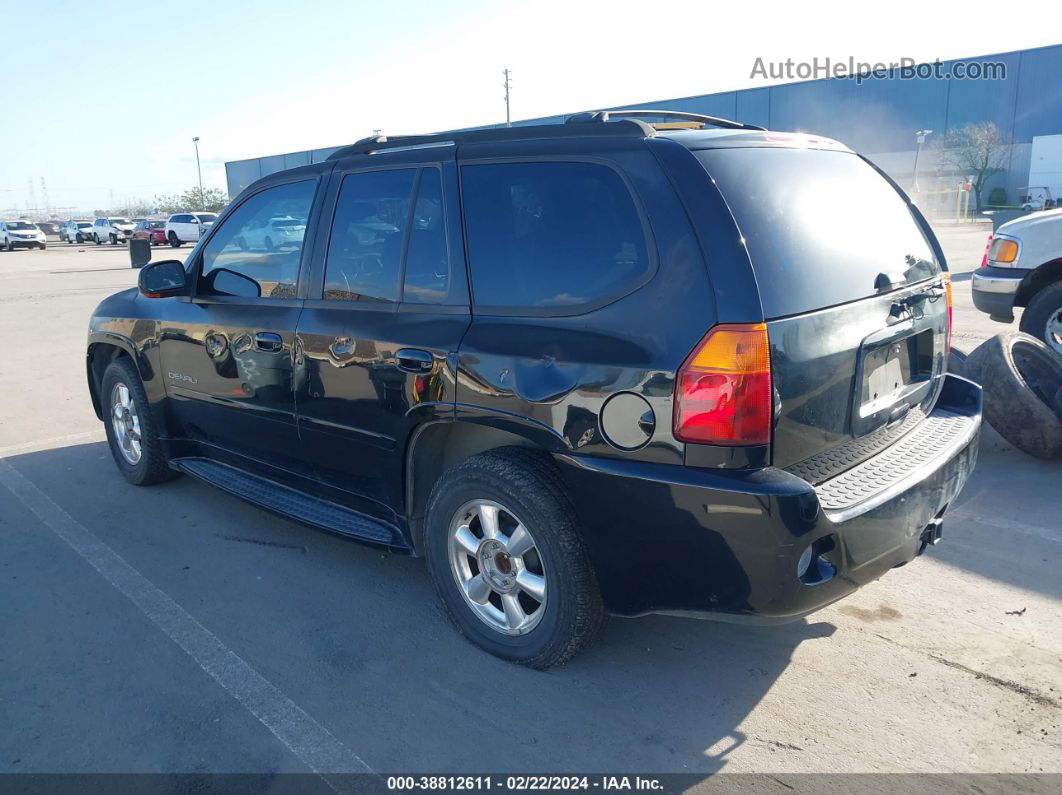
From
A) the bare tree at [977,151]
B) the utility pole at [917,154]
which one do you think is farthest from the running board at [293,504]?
the bare tree at [977,151]

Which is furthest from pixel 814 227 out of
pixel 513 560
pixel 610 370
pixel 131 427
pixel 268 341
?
pixel 131 427

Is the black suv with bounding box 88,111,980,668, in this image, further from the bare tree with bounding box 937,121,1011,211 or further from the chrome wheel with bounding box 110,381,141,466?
the bare tree with bounding box 937,121,1011,211

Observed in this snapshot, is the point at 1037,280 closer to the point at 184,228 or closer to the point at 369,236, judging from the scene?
the point at 369,236

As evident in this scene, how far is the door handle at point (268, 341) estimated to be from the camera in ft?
13.0

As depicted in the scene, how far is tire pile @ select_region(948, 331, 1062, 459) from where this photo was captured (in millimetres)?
5129

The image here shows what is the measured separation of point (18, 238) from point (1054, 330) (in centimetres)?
4758

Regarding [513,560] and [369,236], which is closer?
[513,560]

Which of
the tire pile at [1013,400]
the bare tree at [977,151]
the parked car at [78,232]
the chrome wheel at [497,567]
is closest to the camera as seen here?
the chrome wheel at [497,567]

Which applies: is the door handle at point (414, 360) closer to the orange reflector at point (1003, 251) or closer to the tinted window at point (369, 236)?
the tinted window at point (369, 236)

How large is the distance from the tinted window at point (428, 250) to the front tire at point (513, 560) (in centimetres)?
72

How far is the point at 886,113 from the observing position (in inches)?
1946

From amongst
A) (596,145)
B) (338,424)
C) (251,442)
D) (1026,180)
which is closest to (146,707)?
(338,424)

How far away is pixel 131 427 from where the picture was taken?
528 cm

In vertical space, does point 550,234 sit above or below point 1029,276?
above
